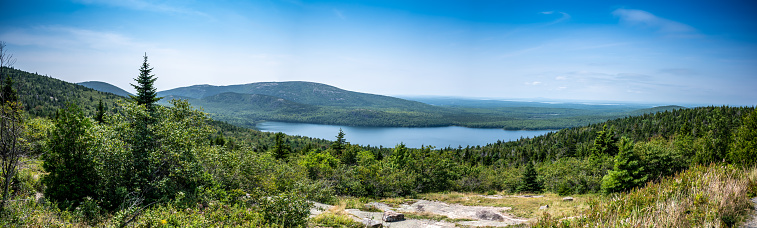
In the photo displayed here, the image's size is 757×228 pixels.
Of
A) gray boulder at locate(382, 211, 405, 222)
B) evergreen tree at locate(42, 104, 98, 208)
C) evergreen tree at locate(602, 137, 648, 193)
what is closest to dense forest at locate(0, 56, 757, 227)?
evergreen tree at locate(42, 104, 98, 208)

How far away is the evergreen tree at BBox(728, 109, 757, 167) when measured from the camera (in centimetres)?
1021

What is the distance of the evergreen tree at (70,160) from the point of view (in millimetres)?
10867

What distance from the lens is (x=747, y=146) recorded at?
35.0 feet

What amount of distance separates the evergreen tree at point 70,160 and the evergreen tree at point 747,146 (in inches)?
899

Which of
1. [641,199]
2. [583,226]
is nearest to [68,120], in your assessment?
[583,226]

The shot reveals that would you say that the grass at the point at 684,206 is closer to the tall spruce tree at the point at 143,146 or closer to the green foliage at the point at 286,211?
the green foliage at the point at 286,211

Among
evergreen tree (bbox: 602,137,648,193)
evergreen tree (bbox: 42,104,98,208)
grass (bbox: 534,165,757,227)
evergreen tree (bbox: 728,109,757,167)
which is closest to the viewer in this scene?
grass (bbox: 534,165,757,227)

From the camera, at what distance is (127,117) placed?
12820mm

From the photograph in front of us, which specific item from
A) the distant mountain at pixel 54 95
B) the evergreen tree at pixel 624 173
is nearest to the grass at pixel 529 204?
the evergreen tree at pixel 624 173

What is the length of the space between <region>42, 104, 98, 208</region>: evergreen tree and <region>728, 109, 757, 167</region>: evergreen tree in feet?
74.9

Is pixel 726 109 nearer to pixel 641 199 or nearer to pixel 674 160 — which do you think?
pixel 674 160

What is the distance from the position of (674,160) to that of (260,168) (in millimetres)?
45620

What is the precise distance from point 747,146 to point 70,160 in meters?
25.1

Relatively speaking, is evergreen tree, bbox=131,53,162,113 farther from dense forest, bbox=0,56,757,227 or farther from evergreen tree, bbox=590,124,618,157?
evergreen tree, bbox=590,124,618,157
